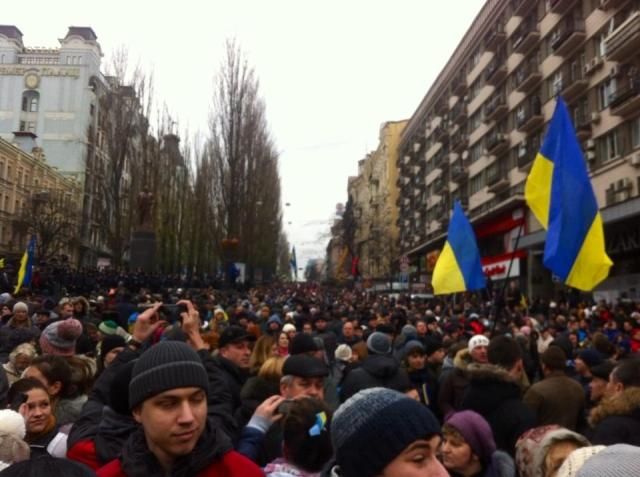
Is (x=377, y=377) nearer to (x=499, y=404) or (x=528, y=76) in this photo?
(x=499, y=404)

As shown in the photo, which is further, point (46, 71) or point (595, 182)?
point (46, 71)

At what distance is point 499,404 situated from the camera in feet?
13.5

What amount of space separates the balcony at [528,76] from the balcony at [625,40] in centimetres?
843

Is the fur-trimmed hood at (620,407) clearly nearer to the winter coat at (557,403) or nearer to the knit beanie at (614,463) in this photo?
the winter coat at (557,403)

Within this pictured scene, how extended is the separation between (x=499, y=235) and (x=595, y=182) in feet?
38.8

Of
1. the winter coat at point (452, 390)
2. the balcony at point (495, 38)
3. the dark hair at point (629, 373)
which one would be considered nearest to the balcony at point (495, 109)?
the balcony at point (495, 38)

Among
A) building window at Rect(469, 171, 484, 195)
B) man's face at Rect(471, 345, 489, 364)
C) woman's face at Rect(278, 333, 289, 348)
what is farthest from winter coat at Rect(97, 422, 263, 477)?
building window at Rect(469, 171, 484, 195)

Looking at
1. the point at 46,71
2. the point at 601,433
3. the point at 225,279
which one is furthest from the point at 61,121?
the point at 601,433

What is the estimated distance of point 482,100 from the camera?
42.8 metres

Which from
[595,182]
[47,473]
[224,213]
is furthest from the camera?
[224,213]

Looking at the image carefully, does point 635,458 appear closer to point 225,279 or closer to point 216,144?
point 225,279

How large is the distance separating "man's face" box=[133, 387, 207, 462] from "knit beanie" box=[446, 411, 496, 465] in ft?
5.32

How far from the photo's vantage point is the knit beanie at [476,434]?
3.34 metres

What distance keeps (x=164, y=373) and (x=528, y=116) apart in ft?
112
